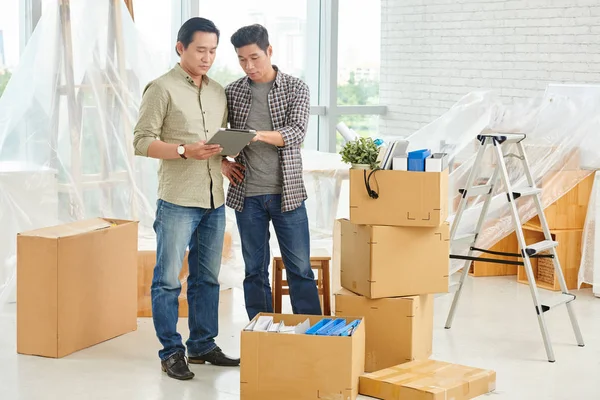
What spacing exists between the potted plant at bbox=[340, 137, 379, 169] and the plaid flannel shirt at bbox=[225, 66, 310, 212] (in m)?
0.23

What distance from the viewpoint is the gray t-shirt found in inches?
152

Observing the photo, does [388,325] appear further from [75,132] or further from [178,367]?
[75,132]

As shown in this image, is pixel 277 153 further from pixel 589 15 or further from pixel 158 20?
pixel 158 20

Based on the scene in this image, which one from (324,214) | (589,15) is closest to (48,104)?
(324,214)

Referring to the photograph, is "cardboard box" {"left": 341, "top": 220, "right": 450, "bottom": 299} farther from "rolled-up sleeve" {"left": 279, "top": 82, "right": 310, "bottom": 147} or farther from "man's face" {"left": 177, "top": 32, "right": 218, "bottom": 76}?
"man's face" {"left": 177, "top": 32, "right": 218, "bottom": 76}

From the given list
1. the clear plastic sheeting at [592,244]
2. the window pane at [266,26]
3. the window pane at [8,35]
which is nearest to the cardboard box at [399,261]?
the clear plastic sheeting at [592,244]

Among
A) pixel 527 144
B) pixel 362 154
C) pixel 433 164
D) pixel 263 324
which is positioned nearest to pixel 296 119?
pixel 362 154

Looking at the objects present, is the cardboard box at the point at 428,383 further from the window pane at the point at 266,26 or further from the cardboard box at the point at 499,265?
the window pane at the point at 266,26

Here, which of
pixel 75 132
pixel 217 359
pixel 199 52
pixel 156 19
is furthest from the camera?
pixel 156 19

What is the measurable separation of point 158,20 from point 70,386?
14.6ft

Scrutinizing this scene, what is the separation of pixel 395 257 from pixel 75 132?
2212 millimetres

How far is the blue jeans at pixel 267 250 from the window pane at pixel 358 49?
16.1 feet

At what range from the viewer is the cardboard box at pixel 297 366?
340cm

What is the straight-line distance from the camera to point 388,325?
155 inches
